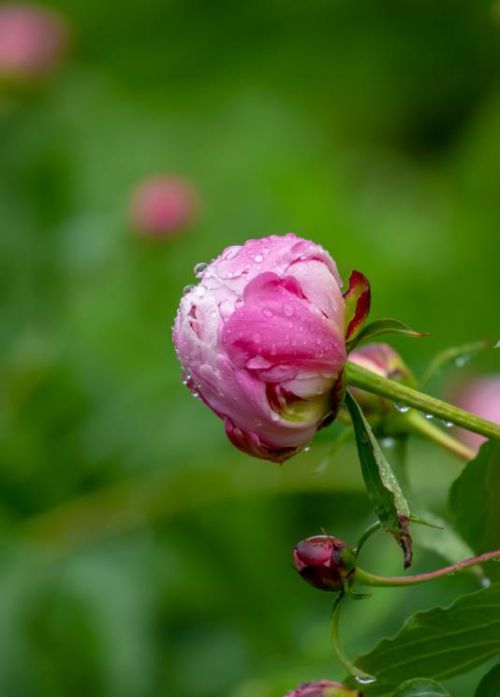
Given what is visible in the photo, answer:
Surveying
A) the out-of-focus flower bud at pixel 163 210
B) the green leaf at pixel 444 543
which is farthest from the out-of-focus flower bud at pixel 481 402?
the out-of-focus flower bud at pixel 163 210

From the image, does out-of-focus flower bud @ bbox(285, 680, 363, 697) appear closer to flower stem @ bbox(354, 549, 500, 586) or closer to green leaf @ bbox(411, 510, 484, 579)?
flower stem @ bbox(354, 549, 500, 586)

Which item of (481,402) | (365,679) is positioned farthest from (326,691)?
(481,402)

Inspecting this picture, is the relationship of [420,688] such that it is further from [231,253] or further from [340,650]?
[231,253]

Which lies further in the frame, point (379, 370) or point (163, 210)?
point (163, 210)

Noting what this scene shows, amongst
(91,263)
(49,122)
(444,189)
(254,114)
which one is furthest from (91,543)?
(254,114)

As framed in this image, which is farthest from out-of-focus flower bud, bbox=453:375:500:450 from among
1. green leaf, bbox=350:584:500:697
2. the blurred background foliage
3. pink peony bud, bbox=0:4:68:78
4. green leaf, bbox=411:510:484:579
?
pink peony bud, bbox=0:4:68:78

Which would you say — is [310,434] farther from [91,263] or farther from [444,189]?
[444,189]

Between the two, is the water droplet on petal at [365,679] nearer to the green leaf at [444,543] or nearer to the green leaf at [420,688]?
the green leaf at [420,688]
